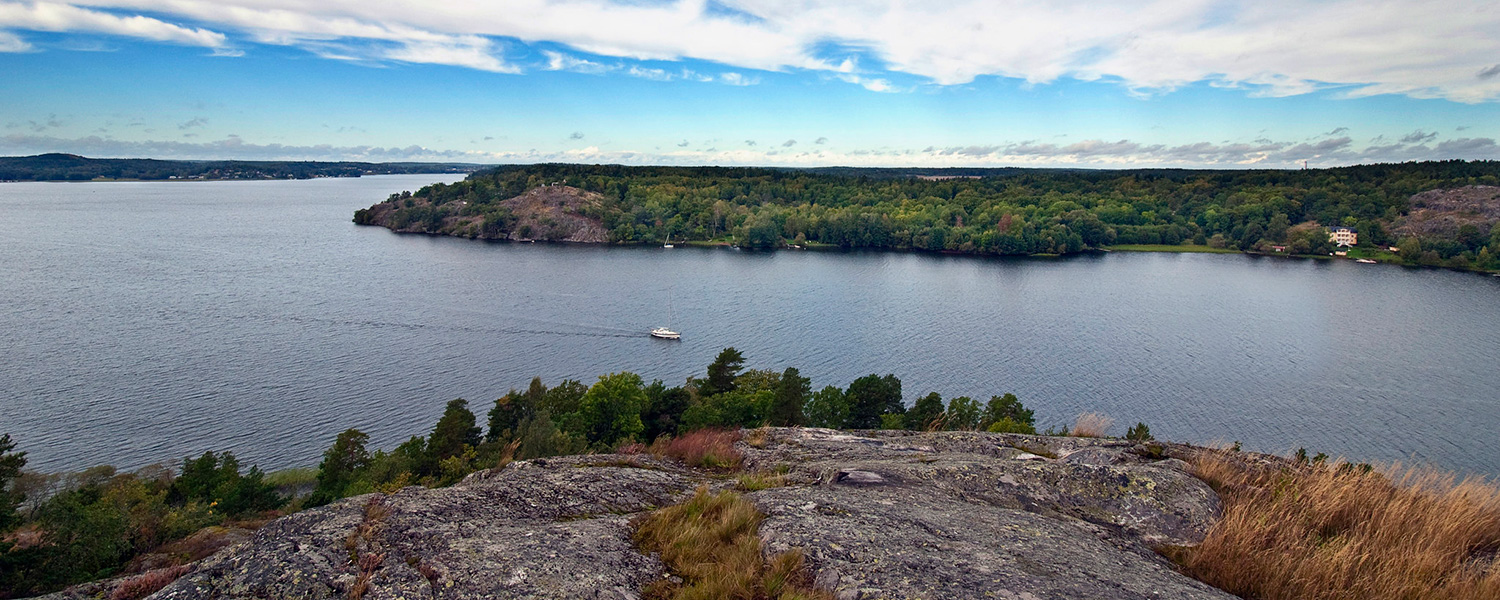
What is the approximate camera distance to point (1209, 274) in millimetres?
92188

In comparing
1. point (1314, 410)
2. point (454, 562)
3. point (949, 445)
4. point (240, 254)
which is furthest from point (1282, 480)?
point (240, 254)

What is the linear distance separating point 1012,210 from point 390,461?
12904 centimetres

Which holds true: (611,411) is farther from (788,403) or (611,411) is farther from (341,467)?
(341,467)

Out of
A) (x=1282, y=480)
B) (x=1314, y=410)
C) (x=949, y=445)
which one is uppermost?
(x=1282, y=480)

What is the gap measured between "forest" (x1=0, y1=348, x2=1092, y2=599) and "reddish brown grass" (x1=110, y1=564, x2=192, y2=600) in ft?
34.0

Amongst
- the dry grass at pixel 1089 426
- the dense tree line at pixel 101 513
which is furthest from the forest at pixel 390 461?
the dry grass at pixel 1089 426

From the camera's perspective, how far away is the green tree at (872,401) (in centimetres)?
3191

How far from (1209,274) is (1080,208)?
4323 cm

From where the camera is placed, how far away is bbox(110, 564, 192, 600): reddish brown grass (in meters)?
5.29

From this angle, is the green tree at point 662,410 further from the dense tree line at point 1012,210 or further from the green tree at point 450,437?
the dense tree line at point 1012,210

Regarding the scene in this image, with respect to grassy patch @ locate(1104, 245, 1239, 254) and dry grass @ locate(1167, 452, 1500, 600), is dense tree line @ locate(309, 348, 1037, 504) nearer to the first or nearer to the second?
dry grass @ locate(1167, 452, 1500, 600)

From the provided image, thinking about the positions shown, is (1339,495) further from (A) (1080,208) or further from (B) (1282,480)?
(A) (1080,208)

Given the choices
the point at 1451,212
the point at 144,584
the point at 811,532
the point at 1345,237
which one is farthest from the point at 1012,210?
the point at 144,584

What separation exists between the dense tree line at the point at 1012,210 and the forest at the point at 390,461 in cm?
9022
